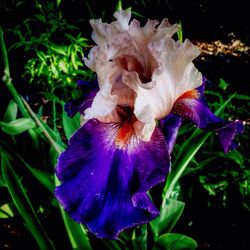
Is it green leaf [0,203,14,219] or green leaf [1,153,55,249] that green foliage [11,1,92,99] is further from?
green leaf [1,153,55,249]

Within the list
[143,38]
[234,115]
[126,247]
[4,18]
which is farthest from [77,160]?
[4,18]

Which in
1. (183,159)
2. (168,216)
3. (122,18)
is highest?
(122,18)

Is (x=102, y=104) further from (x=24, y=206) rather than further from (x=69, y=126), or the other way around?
(x=69, y=126)

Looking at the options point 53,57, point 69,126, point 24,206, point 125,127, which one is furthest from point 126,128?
point 53,57

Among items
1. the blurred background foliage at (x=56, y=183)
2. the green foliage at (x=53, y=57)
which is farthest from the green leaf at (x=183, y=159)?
the green foliage at (x=53, y=57)

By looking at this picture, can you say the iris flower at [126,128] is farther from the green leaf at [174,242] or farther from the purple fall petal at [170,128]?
the green leaf at [174,242]

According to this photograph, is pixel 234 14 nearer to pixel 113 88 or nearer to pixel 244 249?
pixel 244 249
